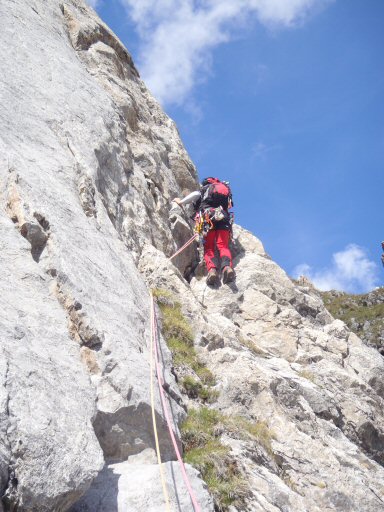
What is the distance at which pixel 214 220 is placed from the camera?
15086 mm

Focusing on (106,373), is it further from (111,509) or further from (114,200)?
(114,200)

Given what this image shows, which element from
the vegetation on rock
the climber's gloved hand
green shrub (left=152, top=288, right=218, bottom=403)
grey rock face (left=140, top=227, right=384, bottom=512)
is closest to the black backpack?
the climber's gloved hand

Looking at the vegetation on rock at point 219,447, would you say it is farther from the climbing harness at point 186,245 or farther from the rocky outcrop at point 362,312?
the rocky outcrop at point 362,312

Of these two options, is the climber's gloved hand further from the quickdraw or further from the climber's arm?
the quickdraw

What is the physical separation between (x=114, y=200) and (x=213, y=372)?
4697mm

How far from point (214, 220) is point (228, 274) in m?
1.75

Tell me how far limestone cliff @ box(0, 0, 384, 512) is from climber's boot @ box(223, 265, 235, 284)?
26cm

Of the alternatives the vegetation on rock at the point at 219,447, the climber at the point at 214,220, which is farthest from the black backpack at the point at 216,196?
the vegetation on rock at the point at 219,447

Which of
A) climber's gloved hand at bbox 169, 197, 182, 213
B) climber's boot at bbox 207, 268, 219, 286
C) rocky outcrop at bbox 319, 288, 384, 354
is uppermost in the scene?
rocky outcrop at bbox 319, 288, 384, 354

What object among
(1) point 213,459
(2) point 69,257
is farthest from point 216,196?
(1) point 213,459

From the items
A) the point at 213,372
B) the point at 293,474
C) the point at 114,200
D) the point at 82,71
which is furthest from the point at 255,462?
the point at 82,71

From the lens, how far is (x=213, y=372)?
957 cm

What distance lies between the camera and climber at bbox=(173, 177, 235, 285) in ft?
47.1

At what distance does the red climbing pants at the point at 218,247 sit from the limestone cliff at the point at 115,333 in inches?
22.5
